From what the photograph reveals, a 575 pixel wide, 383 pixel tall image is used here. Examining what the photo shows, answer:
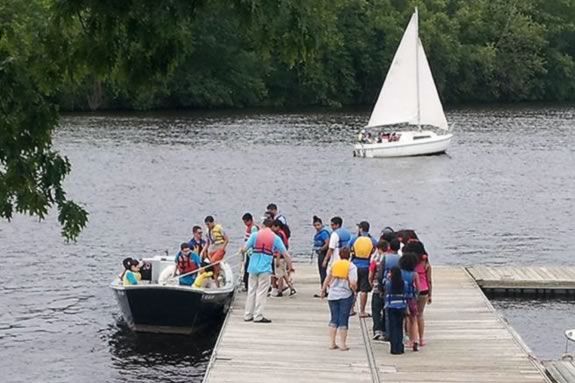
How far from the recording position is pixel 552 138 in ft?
221

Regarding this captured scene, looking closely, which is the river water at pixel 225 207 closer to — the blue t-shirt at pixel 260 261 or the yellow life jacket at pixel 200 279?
the yellow life jacket at pixel 200 279

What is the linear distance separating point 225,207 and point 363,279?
872 inches

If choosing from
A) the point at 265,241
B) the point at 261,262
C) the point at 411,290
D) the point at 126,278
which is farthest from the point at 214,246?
the point at 411,290

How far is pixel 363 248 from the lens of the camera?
750 inches

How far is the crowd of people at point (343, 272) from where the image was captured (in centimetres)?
1708

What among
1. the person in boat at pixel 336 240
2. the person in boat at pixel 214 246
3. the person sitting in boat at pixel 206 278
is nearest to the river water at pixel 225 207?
the person sitting in boat at pixel 206 278

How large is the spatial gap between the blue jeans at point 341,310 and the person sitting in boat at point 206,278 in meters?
4.60

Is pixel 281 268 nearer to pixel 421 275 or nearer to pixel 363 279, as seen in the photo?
pixel 363 279

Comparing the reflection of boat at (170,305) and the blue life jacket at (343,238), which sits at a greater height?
the blue life jacket at (343,238)

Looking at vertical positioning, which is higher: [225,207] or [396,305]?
[396,305]

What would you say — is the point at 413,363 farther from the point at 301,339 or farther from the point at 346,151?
the point at 346,151

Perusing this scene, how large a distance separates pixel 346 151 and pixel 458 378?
4431 cm

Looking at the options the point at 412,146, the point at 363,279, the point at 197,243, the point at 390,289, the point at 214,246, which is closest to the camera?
the point at 390,289

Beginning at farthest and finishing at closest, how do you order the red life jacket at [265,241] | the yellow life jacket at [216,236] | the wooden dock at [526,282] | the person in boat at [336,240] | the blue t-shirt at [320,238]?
the wooden dock at [526,282], the yellow life jacket at [216,236], the blue t-shirt at [320,238], the person in boat at [336,240], the red life jacket at [265,241]
